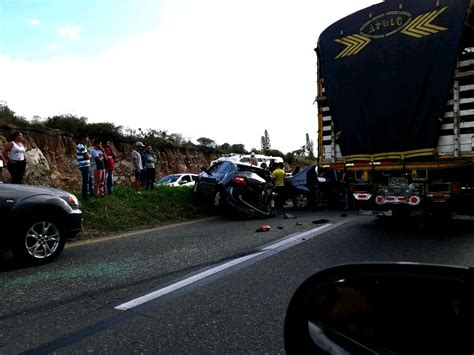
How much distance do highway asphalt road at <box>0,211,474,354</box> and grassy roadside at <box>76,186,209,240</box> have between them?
1.20 meters

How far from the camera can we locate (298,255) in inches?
222

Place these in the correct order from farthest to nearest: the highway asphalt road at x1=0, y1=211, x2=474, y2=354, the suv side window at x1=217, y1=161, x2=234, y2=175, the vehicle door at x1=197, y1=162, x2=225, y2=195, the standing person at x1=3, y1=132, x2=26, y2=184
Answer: the vehicle door at x1=197, y1=162, x2=225, y2=195, the suv side window at x1=217, y1=161, x2=234, y2=175, the standing person at x1=3, y1=132, x2=26, y2=184, the highway asphalt road at x1=0, y1=211, x2=474, y2=354

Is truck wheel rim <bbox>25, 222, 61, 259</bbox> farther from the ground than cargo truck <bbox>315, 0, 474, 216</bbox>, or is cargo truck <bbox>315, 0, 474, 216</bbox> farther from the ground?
cargo truck <bbox>315, 0, 474, 216</bbox>

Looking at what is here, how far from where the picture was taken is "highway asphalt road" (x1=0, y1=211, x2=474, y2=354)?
294cm

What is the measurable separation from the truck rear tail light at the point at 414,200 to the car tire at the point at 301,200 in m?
6.36

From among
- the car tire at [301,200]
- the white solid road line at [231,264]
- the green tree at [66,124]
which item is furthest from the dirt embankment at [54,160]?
the white solid road line at [231,264]

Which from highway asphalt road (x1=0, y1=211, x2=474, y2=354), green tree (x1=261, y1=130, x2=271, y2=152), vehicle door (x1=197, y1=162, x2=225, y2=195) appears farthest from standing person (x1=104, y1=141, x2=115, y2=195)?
green tree (x1=261, y1=130, x2=271, y2=152)

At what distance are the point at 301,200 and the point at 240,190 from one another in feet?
11.5

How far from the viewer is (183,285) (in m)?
4.26

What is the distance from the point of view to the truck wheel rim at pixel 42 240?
5.36 meters

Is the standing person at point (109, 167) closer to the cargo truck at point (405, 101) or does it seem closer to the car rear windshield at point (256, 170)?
the car rear windshield at point (256, 170)

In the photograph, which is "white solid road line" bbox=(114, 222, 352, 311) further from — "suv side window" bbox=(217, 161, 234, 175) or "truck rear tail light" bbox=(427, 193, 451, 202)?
"suv side window" bbox=(217, 161, 234, 175)

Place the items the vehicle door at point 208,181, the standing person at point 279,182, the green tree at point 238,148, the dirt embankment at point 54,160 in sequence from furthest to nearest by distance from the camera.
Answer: the green tree at point 238,148 → the dirt embankment at point 54,160 → the standing person at point 279,182 → the vehicle door at point 208,181

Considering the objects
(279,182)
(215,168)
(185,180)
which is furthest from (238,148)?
→ (215,168)
